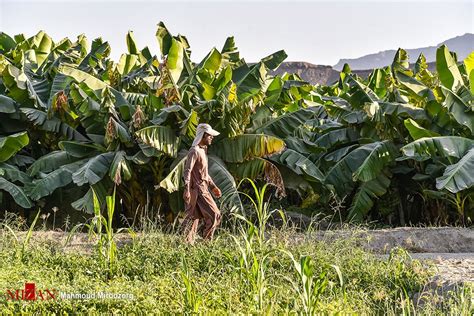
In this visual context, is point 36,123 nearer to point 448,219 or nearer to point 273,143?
point 273,143

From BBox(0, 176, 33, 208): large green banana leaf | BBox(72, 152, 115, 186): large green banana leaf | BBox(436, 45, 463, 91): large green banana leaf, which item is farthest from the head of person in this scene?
BBox(436, 45, 463, 91): large green banana leaf

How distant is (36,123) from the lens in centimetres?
1331

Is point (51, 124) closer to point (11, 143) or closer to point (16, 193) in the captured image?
point (11, 143)

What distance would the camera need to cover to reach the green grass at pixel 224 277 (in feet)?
20.6

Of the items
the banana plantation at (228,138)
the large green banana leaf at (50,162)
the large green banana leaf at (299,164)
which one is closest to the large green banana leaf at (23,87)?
the banana plantation at (228,138)

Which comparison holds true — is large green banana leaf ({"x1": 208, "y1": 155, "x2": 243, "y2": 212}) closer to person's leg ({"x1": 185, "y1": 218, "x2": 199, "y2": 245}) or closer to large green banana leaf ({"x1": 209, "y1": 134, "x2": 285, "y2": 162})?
large green banana leaf ({"x1": 209, "y1": 134, "x2": 285, "y2": 162})

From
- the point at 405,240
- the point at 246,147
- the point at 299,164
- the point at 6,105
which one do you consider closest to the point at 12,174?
the point at 6,105

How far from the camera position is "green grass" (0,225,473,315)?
6266mm

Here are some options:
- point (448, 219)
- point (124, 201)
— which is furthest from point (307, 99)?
point (124, 201)

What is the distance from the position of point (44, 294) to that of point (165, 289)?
4.13 ft

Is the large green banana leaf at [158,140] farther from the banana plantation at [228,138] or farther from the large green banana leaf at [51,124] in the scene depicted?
the large green banana leaf at [51,124]

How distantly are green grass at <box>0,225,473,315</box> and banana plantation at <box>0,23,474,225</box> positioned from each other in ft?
6.33

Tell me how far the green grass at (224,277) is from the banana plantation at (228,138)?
193 cm

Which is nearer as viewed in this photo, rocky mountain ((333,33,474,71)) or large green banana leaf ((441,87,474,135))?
large green banana leaf ((441,87,474,135))
